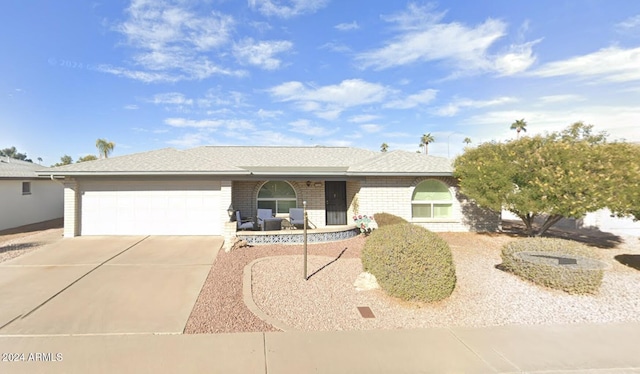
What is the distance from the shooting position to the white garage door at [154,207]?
1223 cm

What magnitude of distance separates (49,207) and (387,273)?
21.4 metres

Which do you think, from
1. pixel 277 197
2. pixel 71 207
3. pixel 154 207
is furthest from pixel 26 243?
pixel 277 197

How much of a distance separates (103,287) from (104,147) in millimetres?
47250

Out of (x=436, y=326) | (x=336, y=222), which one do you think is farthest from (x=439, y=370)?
(x=336, y=222)

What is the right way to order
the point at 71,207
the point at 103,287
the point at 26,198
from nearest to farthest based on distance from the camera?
the point at 103,287 < the point at 71,207 < the point at 26,198

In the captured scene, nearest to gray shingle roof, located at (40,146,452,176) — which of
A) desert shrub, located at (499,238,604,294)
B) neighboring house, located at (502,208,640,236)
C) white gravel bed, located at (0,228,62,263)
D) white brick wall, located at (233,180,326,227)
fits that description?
white brick wall, located at (233,180,326,227)

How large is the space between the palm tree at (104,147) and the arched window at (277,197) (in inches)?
1629

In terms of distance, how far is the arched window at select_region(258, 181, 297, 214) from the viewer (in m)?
14.1

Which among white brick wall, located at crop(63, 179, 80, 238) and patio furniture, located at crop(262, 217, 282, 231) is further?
white brick wall, located at crop(63, 179, 80, 238)

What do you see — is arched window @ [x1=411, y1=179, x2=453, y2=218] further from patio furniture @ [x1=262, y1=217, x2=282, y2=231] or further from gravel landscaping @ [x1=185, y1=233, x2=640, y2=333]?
patio furniture @ [x1=262, y1=217, x2=282, y2=231]

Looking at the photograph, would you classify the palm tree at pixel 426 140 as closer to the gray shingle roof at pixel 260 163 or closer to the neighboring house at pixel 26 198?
the gray shingle roof at pixel 260 163

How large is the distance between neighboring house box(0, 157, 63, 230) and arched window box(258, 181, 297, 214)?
10.4 metres

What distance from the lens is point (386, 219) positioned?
12.5 m

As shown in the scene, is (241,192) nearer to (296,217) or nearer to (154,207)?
(296,217)
